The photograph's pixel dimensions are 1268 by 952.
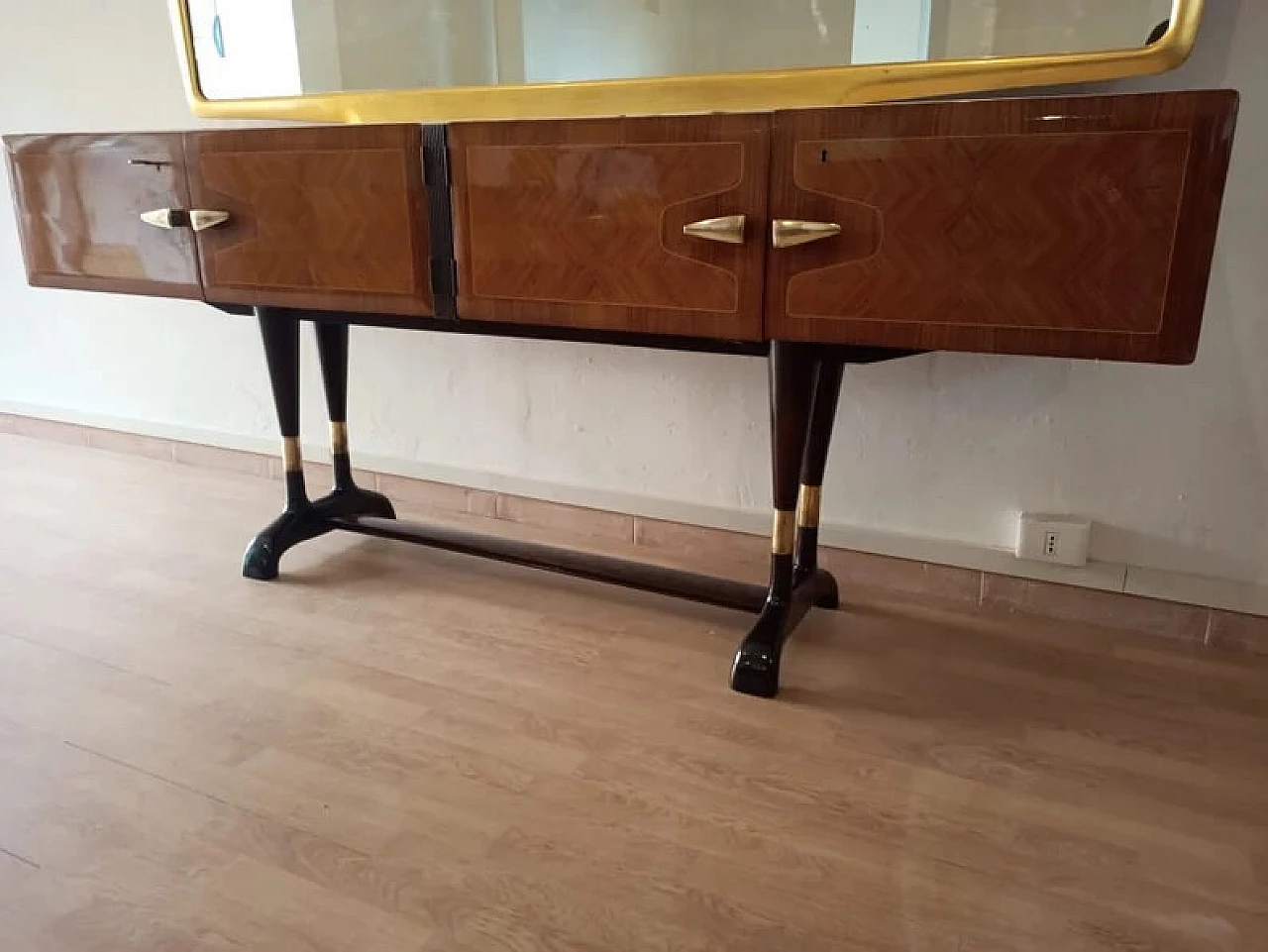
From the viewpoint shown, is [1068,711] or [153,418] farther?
[153,418]

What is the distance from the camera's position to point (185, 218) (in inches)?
59.3

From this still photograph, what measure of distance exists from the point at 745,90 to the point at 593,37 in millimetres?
317

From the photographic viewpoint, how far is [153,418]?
2.54 metres

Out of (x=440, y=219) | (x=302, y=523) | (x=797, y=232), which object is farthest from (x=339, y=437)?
(x=797, y=232)

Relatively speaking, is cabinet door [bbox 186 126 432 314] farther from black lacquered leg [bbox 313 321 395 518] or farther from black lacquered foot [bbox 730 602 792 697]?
black lacquered foot [bbox 730 602 792 697]

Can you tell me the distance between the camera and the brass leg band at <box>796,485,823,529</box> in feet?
5.09

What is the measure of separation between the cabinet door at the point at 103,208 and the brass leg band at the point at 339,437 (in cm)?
41

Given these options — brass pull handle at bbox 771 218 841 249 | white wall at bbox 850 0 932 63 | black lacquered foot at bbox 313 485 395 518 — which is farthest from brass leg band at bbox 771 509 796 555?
black lacquered foot at bbox 313 485 395 518

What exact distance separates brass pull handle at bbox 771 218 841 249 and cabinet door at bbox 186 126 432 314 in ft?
1.65

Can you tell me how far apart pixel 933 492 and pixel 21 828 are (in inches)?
53.9

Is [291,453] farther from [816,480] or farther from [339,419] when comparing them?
[816,480]

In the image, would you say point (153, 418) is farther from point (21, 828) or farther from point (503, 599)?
point (21, 828)

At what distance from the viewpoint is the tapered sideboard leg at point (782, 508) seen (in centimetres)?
131

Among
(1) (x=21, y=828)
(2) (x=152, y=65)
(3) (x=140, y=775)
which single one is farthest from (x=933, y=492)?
(2) (x=152, y=65)
